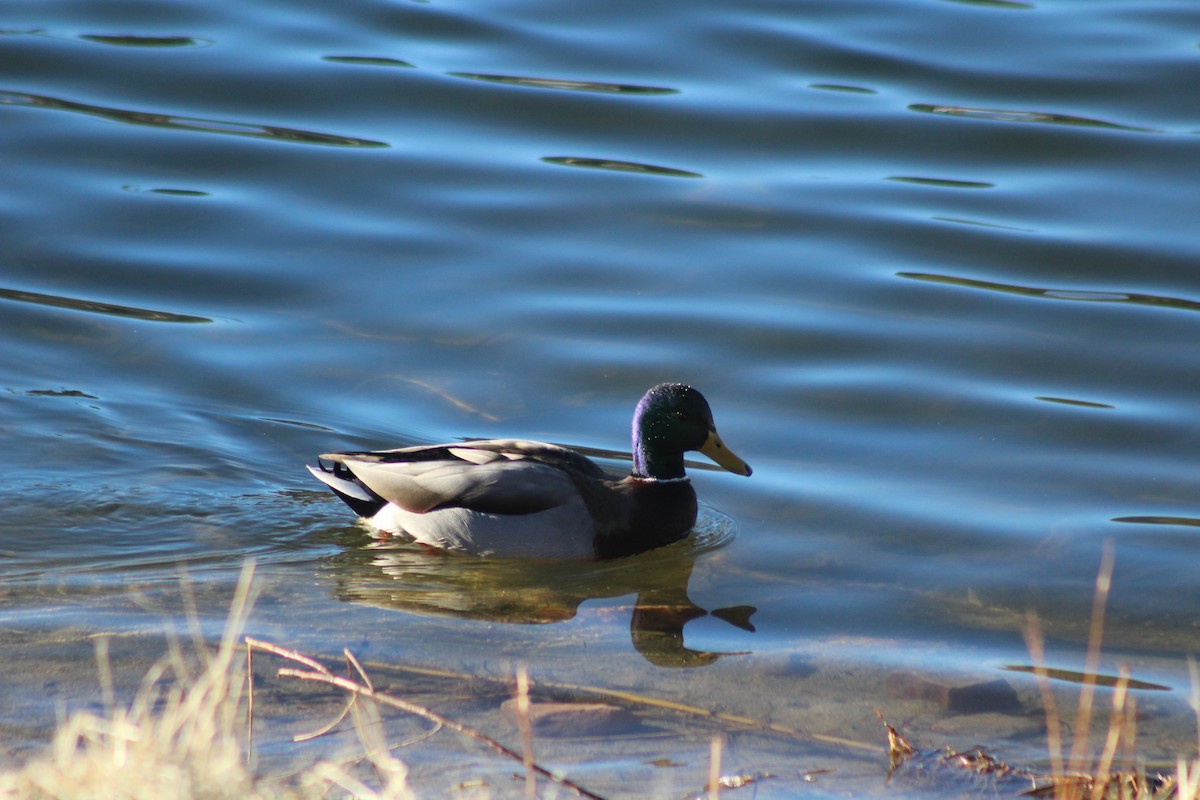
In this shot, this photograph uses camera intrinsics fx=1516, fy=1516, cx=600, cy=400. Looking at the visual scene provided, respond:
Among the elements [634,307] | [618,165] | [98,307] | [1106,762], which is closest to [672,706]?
[1106,762]

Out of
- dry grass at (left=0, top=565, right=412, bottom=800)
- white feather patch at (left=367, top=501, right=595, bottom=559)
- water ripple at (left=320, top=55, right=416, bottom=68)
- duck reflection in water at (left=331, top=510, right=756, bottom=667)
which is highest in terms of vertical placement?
water ripple at (left=320, top=55, right=416, bottom=68)

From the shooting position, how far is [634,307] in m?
9.55

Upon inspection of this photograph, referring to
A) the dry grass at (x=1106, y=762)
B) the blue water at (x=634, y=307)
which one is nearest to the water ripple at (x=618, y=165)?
the blue water at (x=634, y=307)

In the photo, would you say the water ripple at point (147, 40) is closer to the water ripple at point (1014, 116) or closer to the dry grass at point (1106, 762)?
the water ripple at point (1014, 116)

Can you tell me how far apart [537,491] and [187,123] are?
6682mm

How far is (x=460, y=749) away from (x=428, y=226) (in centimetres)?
658

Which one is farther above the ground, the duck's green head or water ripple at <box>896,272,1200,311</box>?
water ripple at <box>896,272,1200,311</box>

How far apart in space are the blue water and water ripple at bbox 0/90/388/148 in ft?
0.17

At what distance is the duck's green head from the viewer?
7340 millimetres

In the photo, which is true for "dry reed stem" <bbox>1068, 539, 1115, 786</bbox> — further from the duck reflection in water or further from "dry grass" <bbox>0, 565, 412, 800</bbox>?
"dry grass" <bbox>0, 565, 412, 800</bbox>

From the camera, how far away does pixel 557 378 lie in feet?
28.5

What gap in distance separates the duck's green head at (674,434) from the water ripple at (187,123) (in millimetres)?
5362

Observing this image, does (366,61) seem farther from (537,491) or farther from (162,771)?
(162,771)

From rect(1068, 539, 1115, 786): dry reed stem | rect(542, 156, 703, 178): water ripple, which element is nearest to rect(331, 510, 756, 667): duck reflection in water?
rect(1068, 539, 1115, 786): dry reed stem
